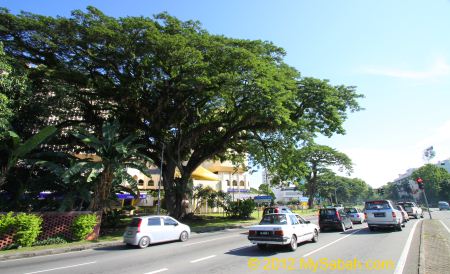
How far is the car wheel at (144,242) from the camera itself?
1400 centimetres

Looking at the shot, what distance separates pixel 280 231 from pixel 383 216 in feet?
35.4

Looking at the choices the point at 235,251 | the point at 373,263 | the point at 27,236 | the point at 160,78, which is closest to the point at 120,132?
the point at 160,78

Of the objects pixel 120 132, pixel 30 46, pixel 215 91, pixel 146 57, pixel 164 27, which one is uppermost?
pixel 164 27

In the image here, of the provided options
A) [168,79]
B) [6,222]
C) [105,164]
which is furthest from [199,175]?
[6,222]

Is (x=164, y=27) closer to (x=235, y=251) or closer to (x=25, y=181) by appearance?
(x=25, y=181)

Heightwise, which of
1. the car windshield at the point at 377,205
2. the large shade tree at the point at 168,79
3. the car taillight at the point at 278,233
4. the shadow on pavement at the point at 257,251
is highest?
the large shade tree at the point at 168,79

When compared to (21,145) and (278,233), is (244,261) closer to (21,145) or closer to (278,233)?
(278,233)

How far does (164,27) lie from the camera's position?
21.4m

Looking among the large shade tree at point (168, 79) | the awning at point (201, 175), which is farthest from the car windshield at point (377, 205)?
the awning at point (201, 175)

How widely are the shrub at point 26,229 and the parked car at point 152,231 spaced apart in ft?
14.5

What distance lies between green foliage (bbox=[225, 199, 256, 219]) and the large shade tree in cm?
709

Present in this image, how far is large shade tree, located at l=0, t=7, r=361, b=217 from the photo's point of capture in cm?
1942

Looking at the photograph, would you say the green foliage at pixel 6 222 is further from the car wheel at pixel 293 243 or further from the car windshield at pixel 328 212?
the car windshield at pixel 328 212

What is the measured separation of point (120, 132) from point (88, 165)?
911 cm
